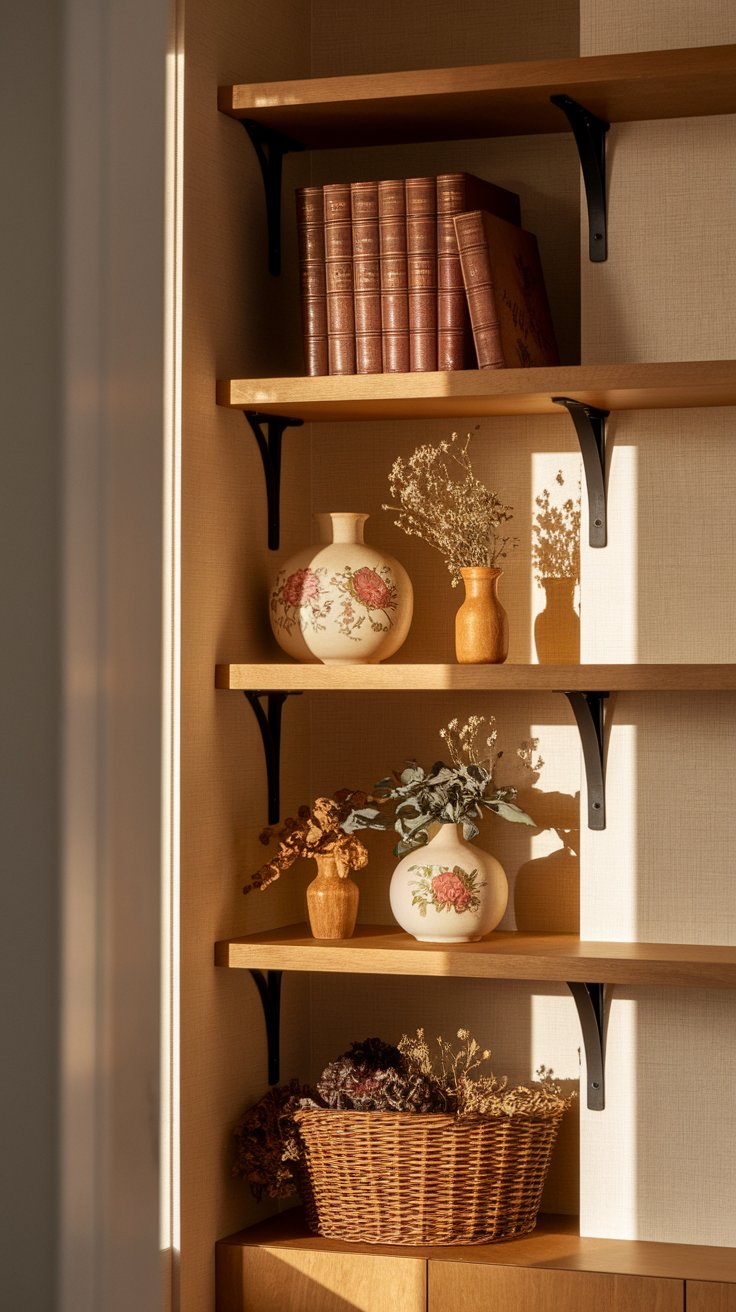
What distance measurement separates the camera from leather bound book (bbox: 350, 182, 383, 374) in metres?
2.35

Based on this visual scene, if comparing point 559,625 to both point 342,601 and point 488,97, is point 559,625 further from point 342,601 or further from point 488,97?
point 488,97

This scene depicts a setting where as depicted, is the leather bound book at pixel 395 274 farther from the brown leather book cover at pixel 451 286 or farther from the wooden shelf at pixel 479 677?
the wooden shelf at pixel 479 677

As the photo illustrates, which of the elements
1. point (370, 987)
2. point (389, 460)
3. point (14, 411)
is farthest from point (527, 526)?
point (14, 411)

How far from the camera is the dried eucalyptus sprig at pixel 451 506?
2.42 meters

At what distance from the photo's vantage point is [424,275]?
2.32 metres

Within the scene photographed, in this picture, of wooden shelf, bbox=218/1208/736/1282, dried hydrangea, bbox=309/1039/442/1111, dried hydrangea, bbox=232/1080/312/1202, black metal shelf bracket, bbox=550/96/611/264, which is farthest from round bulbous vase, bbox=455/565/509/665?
wooden shelf, bbox=218/1208/736/1282

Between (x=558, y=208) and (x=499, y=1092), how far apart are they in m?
1.41

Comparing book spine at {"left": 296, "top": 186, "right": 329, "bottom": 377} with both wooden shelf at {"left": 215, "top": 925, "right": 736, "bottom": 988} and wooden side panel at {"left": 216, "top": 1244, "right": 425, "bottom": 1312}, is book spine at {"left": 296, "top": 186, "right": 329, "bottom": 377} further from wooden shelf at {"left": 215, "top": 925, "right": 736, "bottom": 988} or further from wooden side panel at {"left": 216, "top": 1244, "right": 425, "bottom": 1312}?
wooden side panel at {"left": 216, "top": 1244, "right": 425, "bottom": 1312}

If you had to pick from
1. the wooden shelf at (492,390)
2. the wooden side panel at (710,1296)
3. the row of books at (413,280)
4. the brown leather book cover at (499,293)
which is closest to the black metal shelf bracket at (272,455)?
the wooden shelf at (492,390)

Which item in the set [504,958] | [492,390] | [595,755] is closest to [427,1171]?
[504,958]

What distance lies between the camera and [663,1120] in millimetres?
2268

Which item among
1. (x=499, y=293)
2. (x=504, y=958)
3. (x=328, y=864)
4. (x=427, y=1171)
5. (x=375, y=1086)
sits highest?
(x=499, y=293)

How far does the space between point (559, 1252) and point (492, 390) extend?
1.23 metres

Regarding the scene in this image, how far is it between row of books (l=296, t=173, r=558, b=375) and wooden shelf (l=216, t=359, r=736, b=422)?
39 millimetres
